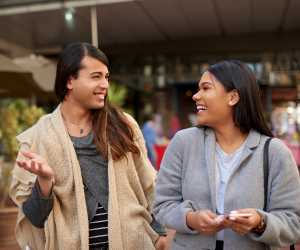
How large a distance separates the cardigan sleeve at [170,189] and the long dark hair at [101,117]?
36 centimetres

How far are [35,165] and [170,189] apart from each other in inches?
A: 23.6

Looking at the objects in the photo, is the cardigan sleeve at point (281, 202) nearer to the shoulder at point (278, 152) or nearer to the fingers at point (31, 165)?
the shoulder at point (278, 152)

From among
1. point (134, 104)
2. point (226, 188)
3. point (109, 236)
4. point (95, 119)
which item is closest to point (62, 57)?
point (95, 119)

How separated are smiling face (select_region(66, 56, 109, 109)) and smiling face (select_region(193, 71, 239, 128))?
551 mm

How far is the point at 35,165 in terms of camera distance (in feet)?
4.39

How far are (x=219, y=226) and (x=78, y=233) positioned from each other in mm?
756

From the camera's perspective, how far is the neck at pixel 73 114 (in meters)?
1.74

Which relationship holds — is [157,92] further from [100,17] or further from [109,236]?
[109,236]

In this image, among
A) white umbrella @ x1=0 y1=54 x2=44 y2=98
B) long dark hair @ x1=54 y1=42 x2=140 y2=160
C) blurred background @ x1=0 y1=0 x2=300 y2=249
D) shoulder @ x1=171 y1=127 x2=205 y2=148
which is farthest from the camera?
white umbrella @ x1=0 y1=54 x2=44 y2=98

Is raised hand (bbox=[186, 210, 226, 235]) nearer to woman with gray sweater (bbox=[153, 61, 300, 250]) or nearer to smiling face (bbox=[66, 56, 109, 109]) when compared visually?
woman with gray sweater (bbox=[153, 61, 300, 250])

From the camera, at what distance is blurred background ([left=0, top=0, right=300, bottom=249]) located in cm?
693

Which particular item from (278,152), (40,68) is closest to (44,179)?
(278,152)

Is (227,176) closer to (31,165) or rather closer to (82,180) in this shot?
(82,180)

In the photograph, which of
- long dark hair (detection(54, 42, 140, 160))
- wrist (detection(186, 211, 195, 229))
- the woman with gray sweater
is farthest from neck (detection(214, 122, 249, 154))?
long dark hair (detection(54, 42, 140, 160))
